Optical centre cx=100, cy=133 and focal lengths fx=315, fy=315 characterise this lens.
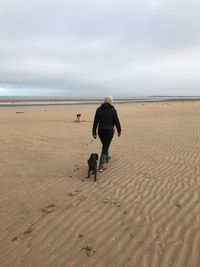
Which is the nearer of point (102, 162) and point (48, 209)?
point (48, 209)

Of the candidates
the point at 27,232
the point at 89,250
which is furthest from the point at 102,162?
the point at 89,250

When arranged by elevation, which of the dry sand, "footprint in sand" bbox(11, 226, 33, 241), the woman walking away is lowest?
"footprint in sand" bbox(11, 226, 33, 241)

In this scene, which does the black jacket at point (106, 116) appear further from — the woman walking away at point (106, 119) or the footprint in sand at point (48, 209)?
the footprint in sand at point (48, 209)

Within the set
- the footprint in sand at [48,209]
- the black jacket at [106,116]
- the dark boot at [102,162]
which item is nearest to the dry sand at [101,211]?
the footprint in sand at [48,209]

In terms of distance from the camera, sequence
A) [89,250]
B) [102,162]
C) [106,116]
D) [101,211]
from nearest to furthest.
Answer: [89,250] < [101,211] < [106,116] < [102,162]

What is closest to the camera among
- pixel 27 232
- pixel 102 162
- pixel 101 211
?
pixel 27 232

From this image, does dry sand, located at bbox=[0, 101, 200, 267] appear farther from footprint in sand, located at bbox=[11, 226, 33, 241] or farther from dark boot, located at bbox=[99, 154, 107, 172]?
dark boot, located at bbox=[99, 154, 107, 172]

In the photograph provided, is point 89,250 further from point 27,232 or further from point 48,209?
point 48,209

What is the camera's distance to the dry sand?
3998 mm

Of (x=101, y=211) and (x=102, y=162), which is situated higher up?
(x=102, y=162)

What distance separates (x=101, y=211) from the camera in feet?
17.3

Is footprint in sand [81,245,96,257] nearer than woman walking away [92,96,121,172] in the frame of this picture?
Yes

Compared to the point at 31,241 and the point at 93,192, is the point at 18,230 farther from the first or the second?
the point at 93,192

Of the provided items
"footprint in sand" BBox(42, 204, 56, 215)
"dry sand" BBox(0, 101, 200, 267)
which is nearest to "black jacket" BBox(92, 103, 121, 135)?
"dry sand" BBox(0, 101, 200, 267)
